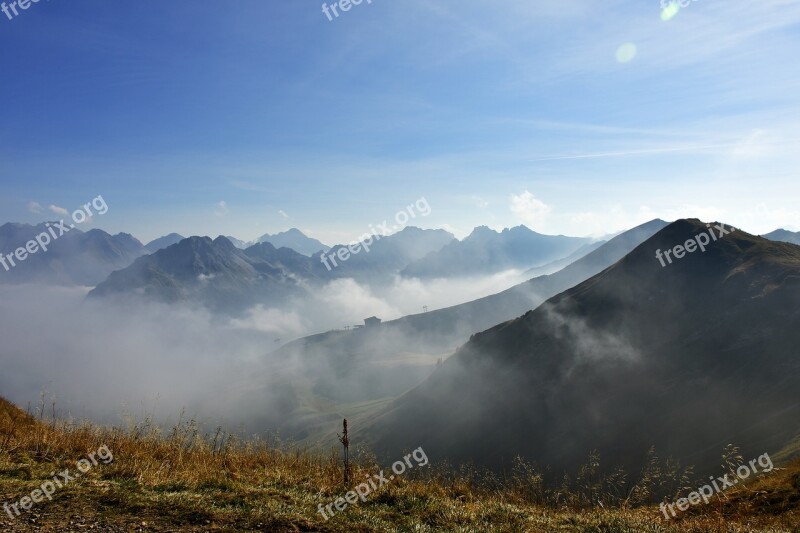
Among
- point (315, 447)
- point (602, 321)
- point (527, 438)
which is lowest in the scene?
point (527, 438)

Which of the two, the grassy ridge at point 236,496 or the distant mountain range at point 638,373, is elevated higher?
the grassy ridge at point 236,496

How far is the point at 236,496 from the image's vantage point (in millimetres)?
9359

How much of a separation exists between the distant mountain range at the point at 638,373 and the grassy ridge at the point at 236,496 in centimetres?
8829

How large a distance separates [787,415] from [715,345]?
4073cm

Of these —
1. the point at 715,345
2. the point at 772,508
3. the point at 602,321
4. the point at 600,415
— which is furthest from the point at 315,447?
the point at 602,321

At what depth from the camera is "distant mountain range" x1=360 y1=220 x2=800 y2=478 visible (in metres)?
100

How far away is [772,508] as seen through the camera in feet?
52.2

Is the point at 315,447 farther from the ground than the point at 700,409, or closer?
farther from the ground

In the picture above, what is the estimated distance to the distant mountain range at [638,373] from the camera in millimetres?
100188

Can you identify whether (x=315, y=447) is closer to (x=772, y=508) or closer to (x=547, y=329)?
(x=772, y=508)

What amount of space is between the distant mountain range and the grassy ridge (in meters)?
88.3

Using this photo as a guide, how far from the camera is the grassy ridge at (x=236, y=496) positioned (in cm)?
820

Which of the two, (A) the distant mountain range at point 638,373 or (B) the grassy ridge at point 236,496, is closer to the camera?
(B) the grassy ridge at point 236,496

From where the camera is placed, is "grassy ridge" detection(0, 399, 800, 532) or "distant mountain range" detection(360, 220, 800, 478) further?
"distant mountain range" detection(360, 220, 800, 478)
